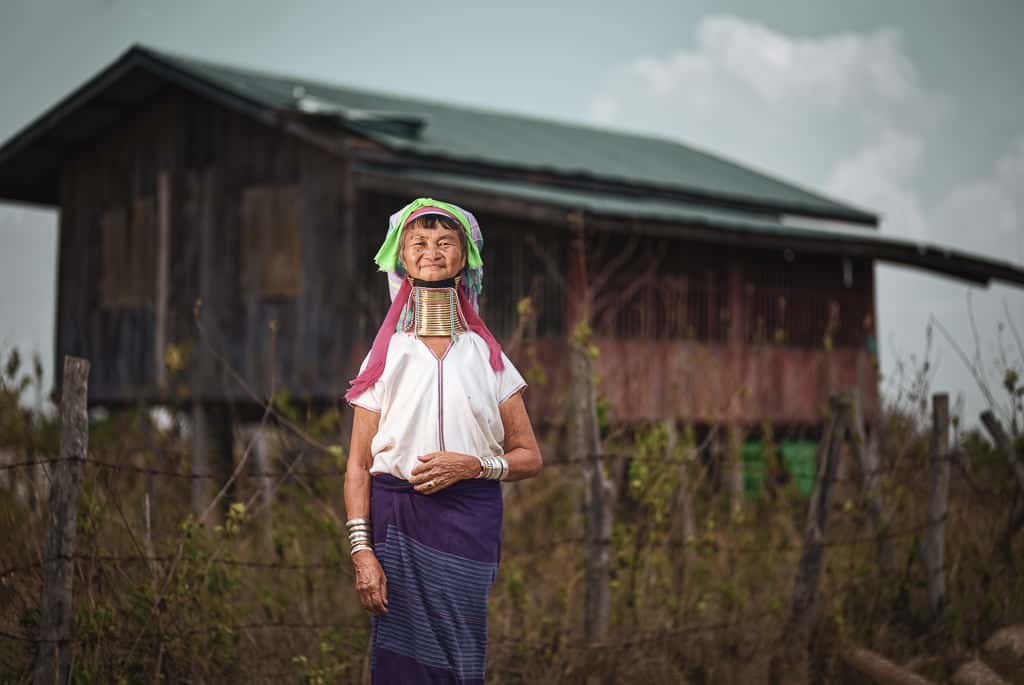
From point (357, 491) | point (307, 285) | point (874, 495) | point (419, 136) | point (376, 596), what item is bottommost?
point (376, 596)

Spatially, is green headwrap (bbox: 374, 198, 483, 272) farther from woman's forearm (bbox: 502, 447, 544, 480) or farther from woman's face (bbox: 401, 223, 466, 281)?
woman's forearm (bbox: 502, 447, 544, 480)

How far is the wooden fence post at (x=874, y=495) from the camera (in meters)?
7.45

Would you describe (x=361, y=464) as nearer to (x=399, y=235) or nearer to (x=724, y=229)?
(x=399, y=235)

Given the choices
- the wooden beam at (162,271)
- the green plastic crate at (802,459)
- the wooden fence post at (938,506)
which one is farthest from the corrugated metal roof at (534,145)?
the wooden fence post at (938,506)

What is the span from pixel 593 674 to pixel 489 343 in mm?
2450

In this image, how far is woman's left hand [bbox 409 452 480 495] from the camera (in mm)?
3844

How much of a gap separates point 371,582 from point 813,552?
3623 mm

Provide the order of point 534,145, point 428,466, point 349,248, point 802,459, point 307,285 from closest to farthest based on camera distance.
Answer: point 428,466 < point 349,248 < point 307,285 < point 802,459 < point 534,145

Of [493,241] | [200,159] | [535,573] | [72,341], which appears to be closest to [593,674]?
[535,573]

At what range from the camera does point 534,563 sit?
22.8 ft

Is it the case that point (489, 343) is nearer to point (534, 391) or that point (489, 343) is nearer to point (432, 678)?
point (432, 678)

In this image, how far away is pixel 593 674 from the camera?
5992 mm

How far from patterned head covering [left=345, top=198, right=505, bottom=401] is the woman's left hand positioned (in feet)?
1.04

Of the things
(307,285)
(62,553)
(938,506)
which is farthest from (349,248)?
(62,553)
